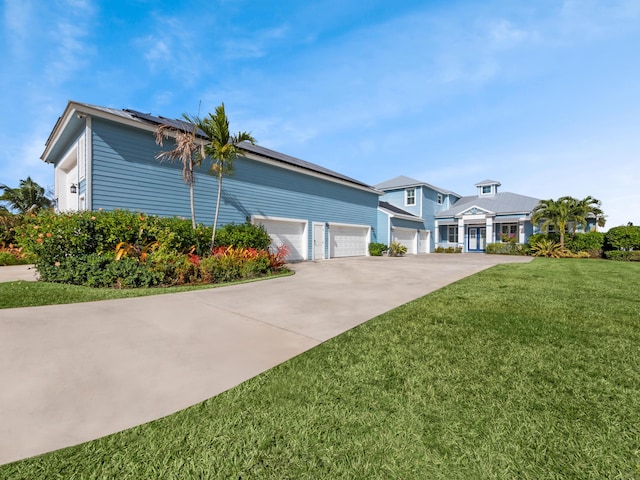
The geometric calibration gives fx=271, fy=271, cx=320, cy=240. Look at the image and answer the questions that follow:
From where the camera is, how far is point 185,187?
1002 centimetres

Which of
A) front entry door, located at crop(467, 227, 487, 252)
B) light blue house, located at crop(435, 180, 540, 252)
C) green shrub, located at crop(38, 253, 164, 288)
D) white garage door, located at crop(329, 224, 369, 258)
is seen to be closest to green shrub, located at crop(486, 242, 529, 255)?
light blue house, located at crop(435, 180, 540, 252)

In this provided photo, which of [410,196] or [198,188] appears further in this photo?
[410,196]

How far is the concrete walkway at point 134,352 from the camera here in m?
1.77

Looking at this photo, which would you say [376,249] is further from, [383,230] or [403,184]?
[403,184]

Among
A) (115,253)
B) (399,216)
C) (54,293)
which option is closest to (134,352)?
(54,293)

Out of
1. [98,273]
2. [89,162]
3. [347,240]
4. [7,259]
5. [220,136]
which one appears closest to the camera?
[98,273]

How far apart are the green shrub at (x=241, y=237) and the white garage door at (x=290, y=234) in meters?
1.79

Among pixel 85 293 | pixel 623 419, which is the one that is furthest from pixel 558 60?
pixel 85 293

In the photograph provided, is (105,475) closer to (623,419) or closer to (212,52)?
(623,419)

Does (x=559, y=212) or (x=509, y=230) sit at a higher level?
(x=559, y=212)

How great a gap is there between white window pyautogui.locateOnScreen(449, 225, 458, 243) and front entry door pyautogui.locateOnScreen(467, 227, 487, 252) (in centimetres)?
136

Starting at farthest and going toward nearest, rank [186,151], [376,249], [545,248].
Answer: [545,248], [376,249], [186,151]

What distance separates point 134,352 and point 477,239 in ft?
87.1

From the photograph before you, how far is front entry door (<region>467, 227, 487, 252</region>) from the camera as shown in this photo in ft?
77.4
